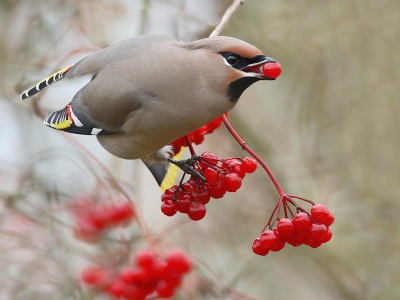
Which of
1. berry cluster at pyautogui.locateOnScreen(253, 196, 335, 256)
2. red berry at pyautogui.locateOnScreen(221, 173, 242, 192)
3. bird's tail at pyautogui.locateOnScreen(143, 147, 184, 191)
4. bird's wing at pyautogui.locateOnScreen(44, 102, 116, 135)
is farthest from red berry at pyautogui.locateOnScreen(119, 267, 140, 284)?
berry cluster at pyautogui.locateOnScreen(253, 196, 335, 256)

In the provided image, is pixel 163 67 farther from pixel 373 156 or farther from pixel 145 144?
pixel 373 156

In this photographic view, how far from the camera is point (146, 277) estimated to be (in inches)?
115

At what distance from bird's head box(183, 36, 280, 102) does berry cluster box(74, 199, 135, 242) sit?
157cm

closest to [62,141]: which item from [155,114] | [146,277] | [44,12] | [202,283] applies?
[44,12]

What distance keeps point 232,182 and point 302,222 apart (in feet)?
1.02

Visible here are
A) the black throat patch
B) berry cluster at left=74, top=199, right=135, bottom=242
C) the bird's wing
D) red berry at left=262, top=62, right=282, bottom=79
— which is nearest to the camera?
red berry at left=262, top=62, right=282, bottom=79

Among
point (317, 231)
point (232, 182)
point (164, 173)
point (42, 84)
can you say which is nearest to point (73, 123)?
point (42, 84)

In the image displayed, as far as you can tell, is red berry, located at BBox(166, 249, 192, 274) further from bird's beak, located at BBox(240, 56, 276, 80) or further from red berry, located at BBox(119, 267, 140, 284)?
bird's beak, located at BBox(240, 56, 276, 80)

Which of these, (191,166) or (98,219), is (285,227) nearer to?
(191,166)

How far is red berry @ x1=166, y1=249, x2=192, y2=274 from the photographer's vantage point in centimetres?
292

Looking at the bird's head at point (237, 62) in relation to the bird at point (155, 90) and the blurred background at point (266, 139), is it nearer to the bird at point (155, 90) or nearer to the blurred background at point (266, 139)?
the bird at point (155, 90)

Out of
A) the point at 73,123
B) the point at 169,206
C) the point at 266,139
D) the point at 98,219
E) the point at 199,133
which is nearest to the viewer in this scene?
the point at 169,206

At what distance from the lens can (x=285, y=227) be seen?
2.01m

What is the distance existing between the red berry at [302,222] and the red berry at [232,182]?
0.27 metres
